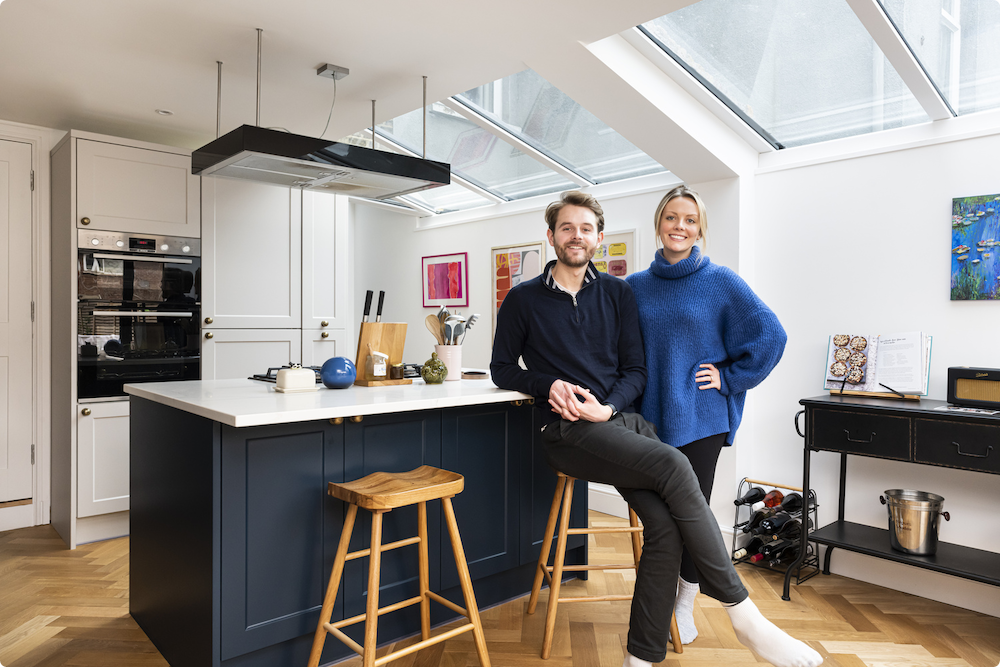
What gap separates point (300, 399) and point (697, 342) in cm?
138

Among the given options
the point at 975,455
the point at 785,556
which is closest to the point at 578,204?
the point at 975,455

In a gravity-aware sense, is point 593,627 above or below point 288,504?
below

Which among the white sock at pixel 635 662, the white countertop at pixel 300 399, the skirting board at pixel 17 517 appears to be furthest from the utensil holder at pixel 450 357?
the skirting board at pixel 17 517

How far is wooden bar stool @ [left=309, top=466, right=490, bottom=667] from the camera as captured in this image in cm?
190

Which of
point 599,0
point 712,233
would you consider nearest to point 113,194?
point 599,0

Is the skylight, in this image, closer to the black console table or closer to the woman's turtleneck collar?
the woman's turtleneck collar

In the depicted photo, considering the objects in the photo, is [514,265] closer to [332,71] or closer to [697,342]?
[332,71]

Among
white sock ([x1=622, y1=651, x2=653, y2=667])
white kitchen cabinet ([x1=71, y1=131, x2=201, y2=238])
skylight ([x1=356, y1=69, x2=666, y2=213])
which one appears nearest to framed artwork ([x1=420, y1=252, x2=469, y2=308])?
skylight ([x1=356, y1=69, x2=666, y2=213])

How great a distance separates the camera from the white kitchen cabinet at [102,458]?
11.5 feet

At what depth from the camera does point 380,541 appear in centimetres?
202

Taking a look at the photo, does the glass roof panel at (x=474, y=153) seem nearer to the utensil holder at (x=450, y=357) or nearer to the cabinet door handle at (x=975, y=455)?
the utensil holder at (x=450, y=357)

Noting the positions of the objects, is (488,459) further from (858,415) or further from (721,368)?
(858,415)

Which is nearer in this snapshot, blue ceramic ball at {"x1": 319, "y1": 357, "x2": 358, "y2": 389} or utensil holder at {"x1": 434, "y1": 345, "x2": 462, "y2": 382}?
blue ceramic ball at {"x1": 319, "y1": 357, "x2": 358, "y2": 389}

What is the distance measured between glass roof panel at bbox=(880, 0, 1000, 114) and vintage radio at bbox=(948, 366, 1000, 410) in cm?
113
